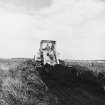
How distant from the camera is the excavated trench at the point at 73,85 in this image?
18516 millimetres

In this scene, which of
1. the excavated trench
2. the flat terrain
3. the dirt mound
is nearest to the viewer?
the dirt mound

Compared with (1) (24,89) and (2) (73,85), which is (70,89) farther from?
(1) (24,89)

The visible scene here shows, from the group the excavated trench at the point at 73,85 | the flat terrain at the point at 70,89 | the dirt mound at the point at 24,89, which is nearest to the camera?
the dirt mound at the point at 24,89

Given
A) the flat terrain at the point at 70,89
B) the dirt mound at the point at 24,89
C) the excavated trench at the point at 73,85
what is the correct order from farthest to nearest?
the excavated trench at the point at 73,85 → the flat terrain at the point at 70,89 → the dirt mound at the point at 24,89

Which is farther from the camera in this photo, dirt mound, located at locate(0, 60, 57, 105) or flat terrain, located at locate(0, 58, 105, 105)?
flat terrain, located at locate(0, 58, 105, 105)

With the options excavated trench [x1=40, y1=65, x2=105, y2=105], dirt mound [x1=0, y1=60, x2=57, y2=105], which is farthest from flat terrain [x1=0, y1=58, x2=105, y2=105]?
dirt mound [x1=0, y1=60, x2=57, y2=105]

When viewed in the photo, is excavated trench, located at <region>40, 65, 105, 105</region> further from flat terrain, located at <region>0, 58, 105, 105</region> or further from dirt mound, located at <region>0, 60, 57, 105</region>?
dirt mound, located at <region>0, 60, 57, 105</region>

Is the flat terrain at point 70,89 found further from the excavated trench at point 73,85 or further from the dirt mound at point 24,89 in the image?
the dirt mound at point 24,89

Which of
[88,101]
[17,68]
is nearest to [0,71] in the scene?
[17,68]

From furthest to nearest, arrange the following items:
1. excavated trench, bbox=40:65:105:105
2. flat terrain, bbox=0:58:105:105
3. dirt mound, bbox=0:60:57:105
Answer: excavated trench, bbox=40:65:105:105, flat terrain, bbox=0:58:105:105, dirt mound, bbox=0:60:57:105

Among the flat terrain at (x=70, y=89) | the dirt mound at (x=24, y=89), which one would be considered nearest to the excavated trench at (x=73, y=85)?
the flat terrain at (x=70, y=89)

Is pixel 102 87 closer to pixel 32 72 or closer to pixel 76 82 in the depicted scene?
pixel 76 82

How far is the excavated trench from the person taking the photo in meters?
18.5

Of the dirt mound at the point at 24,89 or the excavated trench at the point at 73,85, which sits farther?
the excavated trench at the point at 73,85
